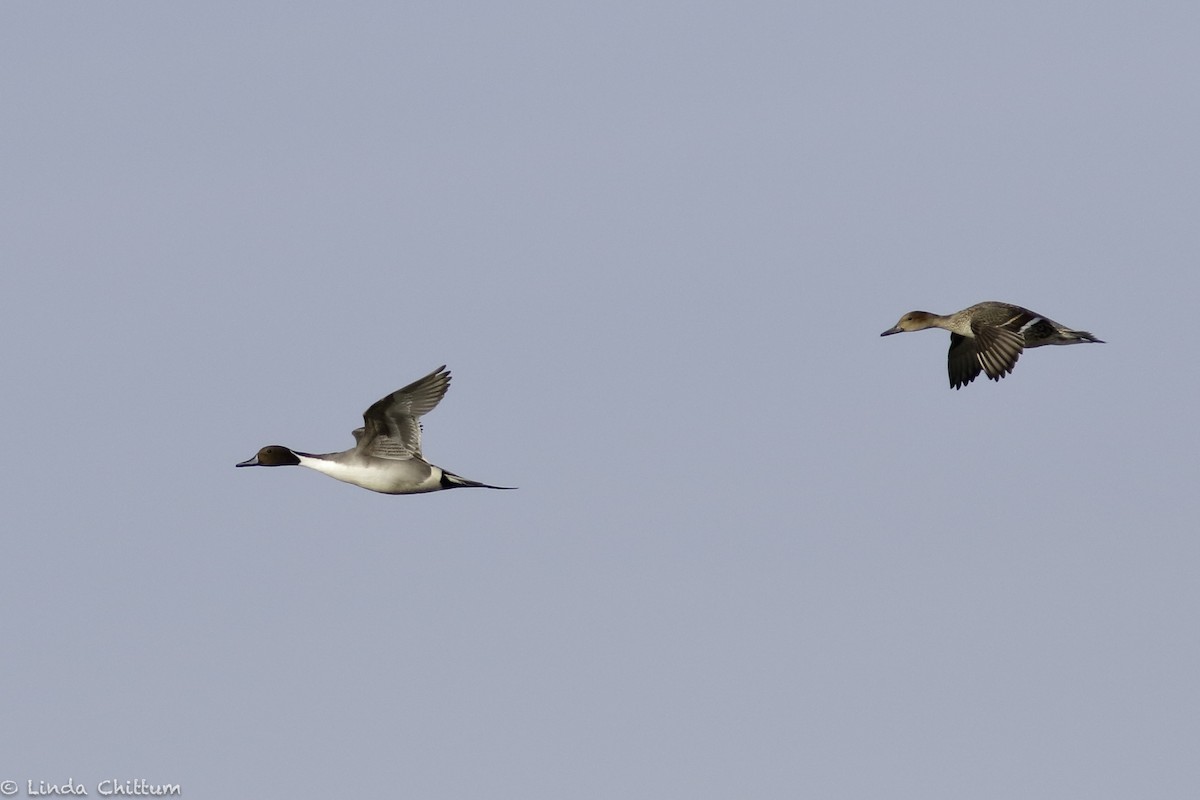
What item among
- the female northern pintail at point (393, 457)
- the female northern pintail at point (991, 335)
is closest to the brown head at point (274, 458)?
the female northern pintail at point (393, 457)

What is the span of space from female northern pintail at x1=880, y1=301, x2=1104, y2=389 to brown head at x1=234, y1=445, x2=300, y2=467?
8.71 m

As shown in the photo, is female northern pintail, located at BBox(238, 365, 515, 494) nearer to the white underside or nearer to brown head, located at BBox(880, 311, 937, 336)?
the white underside

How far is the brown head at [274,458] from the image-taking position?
20.7m

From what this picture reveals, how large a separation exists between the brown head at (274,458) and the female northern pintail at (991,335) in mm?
8711

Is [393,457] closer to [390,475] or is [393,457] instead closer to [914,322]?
[390,475]

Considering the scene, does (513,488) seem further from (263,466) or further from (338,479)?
(263,466)

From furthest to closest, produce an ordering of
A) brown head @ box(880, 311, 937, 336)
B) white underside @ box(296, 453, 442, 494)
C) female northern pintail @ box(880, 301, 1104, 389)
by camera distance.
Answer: brown head @ box(880, 311, 937, 336) → female northern pintail @ box(880, 301, 1104, 389) → white underside @ box(296, 453, 442, 494)

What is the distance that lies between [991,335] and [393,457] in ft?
26.7

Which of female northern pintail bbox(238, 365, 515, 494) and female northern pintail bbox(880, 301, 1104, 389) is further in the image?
female northern pintail bbox(880, 301, 1104, 389)

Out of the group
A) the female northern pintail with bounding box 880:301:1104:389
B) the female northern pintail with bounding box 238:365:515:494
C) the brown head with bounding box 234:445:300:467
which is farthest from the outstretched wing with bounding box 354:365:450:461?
the female northern pintail with bounding box 880:301:1104:389

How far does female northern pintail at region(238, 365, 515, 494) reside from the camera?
62.7 ft

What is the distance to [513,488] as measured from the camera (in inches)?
738

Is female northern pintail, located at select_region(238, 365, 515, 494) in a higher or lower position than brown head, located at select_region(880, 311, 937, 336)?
lower

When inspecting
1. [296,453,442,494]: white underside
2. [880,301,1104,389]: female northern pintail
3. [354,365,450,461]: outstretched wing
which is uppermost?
[880,301,1104,389]: female northern pintail
